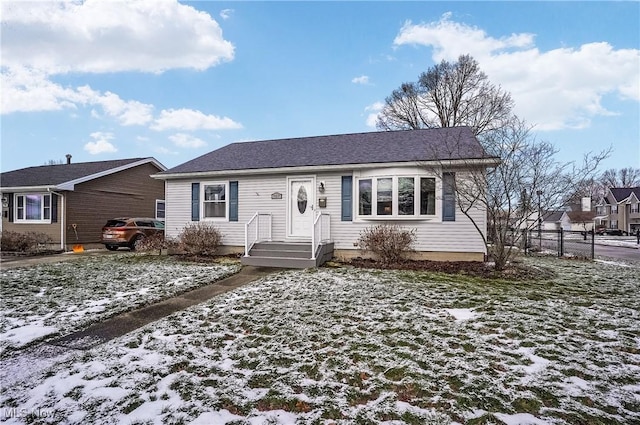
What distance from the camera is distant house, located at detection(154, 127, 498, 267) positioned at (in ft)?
30.2

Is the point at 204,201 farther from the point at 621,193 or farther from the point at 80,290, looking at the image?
the point at 621,193

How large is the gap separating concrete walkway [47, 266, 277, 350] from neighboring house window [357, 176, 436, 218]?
452 cm

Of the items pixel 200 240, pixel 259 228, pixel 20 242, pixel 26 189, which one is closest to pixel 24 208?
pixel 26 189

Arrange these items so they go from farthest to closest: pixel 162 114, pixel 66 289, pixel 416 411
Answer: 1. pixel 162 114
2. pixel 66 289
3. pixel 416 411

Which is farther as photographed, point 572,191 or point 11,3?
point 572,191

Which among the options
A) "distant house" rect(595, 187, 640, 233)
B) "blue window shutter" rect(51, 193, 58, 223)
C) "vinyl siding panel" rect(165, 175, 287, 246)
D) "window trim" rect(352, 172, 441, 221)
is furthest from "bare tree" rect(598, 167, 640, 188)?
"blue window shutter" rect(51, 193, 58, 223)

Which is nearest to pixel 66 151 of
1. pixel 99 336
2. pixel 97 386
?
pixel 99 336

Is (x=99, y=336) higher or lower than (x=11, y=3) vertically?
lower

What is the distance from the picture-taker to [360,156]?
10.3 meters

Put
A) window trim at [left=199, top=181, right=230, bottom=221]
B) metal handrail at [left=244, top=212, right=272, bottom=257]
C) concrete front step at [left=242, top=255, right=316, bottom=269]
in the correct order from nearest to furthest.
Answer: concrete front step at [left=242, top=255, right=316, bottom=269] < metal handrail at [left=244, top=212, right=272, bottom=257] < window trim at [left=199, top=181, right=230, bottom=221]

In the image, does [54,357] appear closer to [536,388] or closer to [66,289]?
[66,289]

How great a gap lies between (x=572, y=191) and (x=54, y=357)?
1011 centimetres

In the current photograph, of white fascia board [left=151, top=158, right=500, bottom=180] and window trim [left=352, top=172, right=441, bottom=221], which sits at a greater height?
white fascia board [left=151, top=158, right=500, bottom=180]

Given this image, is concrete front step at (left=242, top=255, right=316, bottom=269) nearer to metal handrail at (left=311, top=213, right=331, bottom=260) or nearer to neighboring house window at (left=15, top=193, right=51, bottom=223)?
metal handrail at (left=311, top=213, right=331, bottom=260)
